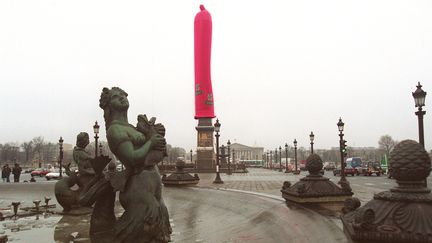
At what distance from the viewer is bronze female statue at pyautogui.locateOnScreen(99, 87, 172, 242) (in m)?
3.90

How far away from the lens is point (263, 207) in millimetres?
7520

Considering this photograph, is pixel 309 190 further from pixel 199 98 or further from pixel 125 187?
pixel 199 98

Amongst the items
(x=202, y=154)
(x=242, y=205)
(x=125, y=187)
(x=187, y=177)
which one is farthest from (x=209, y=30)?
(x=125, y=187)

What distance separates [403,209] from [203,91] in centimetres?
5322

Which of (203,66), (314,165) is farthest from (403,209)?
(203,66)

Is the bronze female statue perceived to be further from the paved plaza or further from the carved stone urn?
the paved plaza

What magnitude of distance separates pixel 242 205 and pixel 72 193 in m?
3.85

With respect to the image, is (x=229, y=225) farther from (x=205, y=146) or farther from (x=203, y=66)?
(x=203, y=66)

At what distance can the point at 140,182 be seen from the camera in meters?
4.12

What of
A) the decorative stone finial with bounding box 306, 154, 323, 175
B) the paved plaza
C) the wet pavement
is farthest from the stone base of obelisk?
the decorative stone finial with bounding box 306, 154, 323, 175

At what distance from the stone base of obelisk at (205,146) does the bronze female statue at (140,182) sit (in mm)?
46021

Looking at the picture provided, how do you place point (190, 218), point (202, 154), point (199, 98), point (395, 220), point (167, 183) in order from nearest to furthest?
1. point (395, 220)
2. point (190, 218)
3. point (167, 183)
4. point (202, 154)
5. point (199, 98)

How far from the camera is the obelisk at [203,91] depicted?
5281 cm

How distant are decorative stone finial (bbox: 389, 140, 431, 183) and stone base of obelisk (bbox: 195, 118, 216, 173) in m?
47.1
